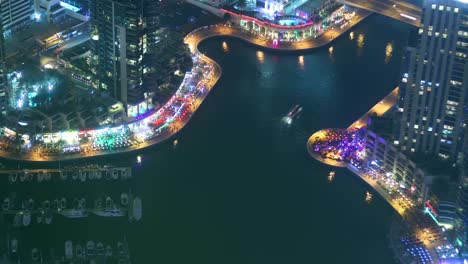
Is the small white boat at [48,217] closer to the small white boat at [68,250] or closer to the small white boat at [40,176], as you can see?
the small white boat at [68,250]

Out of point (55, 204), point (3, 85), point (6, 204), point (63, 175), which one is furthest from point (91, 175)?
point (3, 85)

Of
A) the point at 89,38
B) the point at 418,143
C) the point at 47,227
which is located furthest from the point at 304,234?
the point at 89,38

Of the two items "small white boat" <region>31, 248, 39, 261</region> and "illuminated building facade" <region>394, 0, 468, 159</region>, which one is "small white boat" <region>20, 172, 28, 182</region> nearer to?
"small white boat" <region>31, 248, 39, 261</region>

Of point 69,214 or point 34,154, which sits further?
point 34,154

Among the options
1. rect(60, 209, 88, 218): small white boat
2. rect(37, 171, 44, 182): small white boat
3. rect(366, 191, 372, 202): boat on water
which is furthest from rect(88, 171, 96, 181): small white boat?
rect(366, 191, 372, 202): boat on water

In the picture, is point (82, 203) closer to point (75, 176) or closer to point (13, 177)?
point (75, 176)

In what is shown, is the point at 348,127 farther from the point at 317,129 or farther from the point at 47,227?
the point at 47,227
